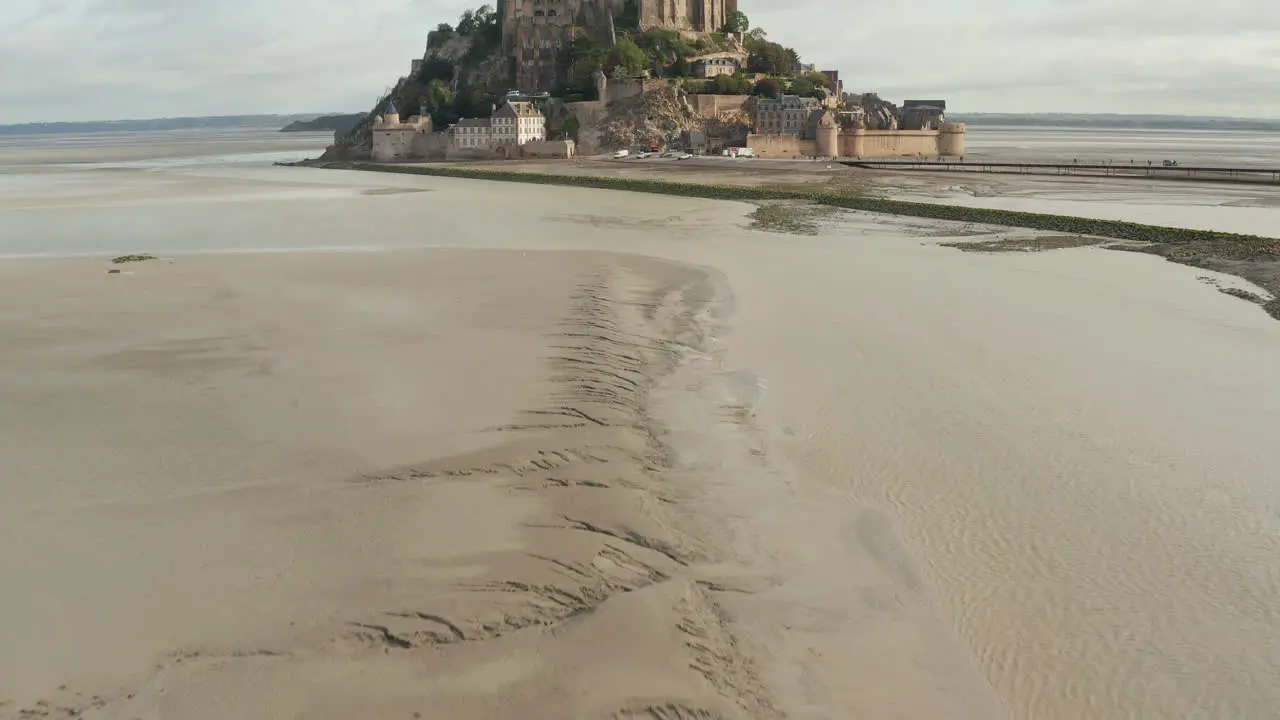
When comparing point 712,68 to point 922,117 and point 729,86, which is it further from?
point 922,117

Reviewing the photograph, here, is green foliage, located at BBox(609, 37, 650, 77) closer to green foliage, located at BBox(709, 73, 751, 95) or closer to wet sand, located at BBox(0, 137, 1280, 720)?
green foliage, located at BBox(709, 73, 751, 95)

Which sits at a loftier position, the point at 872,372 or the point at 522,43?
the point at 522,43

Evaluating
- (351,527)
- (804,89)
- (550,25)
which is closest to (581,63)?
(550,25)

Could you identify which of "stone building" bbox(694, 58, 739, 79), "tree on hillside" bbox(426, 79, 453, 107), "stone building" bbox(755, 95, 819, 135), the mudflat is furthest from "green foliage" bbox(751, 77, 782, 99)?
the mudflat

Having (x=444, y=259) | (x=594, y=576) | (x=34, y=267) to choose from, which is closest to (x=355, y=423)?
(x=594, y=576)

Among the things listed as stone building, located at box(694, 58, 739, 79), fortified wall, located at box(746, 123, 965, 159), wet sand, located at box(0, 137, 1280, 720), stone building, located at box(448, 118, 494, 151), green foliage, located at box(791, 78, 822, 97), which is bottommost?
wet sand, located at box(0, 137, 1280, 720)

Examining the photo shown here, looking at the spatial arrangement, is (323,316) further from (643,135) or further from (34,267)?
(643,135)

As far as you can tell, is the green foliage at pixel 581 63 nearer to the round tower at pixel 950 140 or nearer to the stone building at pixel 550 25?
the stone building at pixel 550 25

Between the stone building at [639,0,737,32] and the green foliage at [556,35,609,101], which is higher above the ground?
the stone building at [639,0,737,32]
